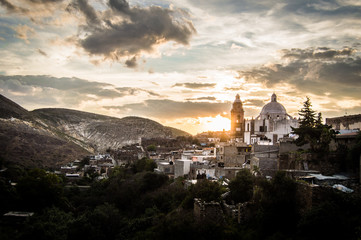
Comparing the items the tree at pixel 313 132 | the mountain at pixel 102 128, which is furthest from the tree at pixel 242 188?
the mountain at pixel 102 128

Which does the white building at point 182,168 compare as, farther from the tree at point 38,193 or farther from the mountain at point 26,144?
the mountain at point 26,144

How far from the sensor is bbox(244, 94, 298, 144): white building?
36.6 m

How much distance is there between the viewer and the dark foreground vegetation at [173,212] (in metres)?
11.1

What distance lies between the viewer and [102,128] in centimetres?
14088

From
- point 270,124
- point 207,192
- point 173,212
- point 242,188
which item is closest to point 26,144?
point 270,124

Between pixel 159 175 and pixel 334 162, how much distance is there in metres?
16.7

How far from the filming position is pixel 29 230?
1884 cm

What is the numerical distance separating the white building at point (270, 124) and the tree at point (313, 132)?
38.0 ft

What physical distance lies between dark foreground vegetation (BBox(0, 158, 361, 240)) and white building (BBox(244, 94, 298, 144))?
12337 millimetres

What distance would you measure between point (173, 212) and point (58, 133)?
97.6 meters

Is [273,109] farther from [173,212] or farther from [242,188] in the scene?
[242,188]

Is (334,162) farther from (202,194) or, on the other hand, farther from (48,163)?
(48,163)

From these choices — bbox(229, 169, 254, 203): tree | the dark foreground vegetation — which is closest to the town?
bbox(229, 169, 254, 203): tree

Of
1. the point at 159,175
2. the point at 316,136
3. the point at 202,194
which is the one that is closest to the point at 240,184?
the point at 202,194
